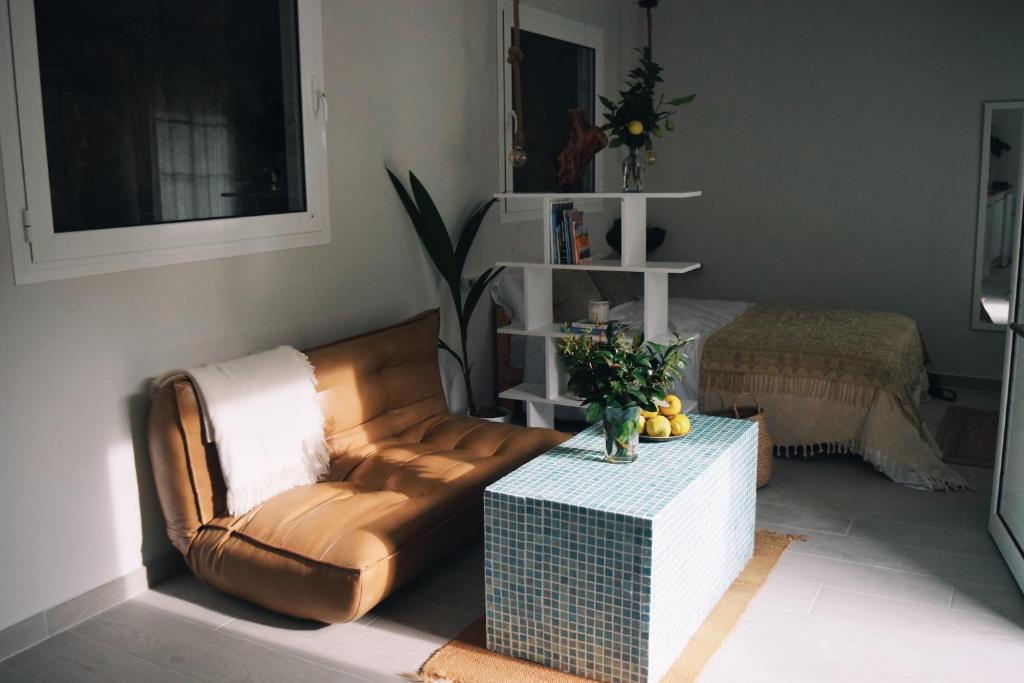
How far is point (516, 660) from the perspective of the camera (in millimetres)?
2760

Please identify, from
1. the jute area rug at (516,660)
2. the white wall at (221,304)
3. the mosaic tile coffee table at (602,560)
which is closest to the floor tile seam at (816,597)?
the jute area rug at (516,660)

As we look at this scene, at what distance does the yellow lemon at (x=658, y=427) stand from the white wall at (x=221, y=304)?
4.97 ft

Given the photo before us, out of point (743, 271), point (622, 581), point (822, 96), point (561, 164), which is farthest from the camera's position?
point (743, 271)

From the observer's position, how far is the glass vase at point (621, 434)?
291cm

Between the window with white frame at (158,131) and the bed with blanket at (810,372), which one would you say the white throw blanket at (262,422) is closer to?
the window with white frame at (158,131)

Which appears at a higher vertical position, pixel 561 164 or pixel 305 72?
pixel 305 72

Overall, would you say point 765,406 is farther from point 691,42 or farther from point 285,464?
point 691,42

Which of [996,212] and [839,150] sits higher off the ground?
[839,150]

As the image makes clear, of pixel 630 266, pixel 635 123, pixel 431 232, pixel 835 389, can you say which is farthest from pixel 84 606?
pixel 835 389

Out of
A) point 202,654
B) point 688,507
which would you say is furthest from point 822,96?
point 202,654

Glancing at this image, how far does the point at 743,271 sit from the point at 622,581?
14.5 feet

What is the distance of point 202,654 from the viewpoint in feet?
9.31

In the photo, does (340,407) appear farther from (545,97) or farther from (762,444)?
(545,97)

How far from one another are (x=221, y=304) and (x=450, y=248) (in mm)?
1259
